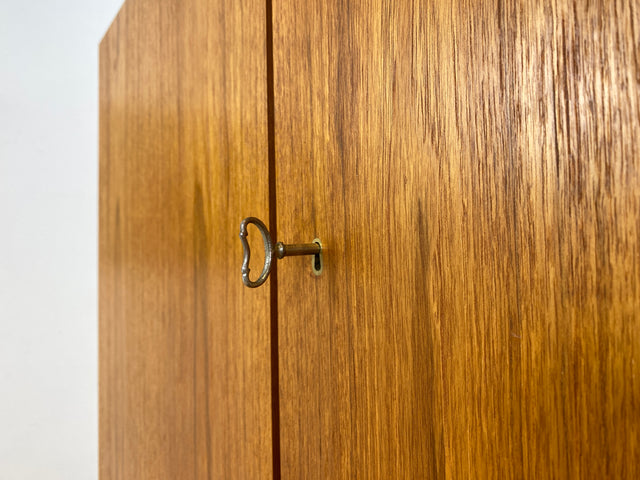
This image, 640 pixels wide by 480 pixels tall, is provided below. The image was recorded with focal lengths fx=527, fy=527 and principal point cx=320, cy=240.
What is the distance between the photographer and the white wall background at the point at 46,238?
1310 mm

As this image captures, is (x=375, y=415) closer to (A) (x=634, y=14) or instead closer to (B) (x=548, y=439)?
(B) (x=548, y=439)

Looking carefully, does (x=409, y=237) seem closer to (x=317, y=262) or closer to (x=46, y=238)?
(x=317, y=262)

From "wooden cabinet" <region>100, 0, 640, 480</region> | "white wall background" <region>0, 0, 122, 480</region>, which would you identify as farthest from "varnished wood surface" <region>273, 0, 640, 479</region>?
"white wall background" <region>0, 0, 122, 480</region>

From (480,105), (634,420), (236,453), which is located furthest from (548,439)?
(236,453)

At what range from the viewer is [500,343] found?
227 mm

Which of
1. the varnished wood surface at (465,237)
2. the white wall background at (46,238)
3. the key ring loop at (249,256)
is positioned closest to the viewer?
the varnished wood surface at (465,237)

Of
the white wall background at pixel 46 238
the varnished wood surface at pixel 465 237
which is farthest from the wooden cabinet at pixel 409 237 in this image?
the white wall background at pixel 46 238

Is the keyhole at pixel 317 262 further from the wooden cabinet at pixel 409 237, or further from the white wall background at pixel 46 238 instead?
the white wall background at pixel 46 238

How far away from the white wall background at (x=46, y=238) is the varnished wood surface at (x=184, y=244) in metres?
0.48

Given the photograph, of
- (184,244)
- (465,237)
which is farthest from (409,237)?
(184,244)

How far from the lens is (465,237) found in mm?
244

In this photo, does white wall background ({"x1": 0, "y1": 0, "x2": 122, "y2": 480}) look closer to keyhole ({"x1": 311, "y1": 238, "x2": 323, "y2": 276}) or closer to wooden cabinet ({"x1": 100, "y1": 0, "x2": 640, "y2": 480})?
wooden cabinet ({"x1": 100, "y1": 0, "x2": 640, "y2": 480})

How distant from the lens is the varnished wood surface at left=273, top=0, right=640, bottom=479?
18cm

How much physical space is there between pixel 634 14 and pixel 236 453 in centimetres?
43
